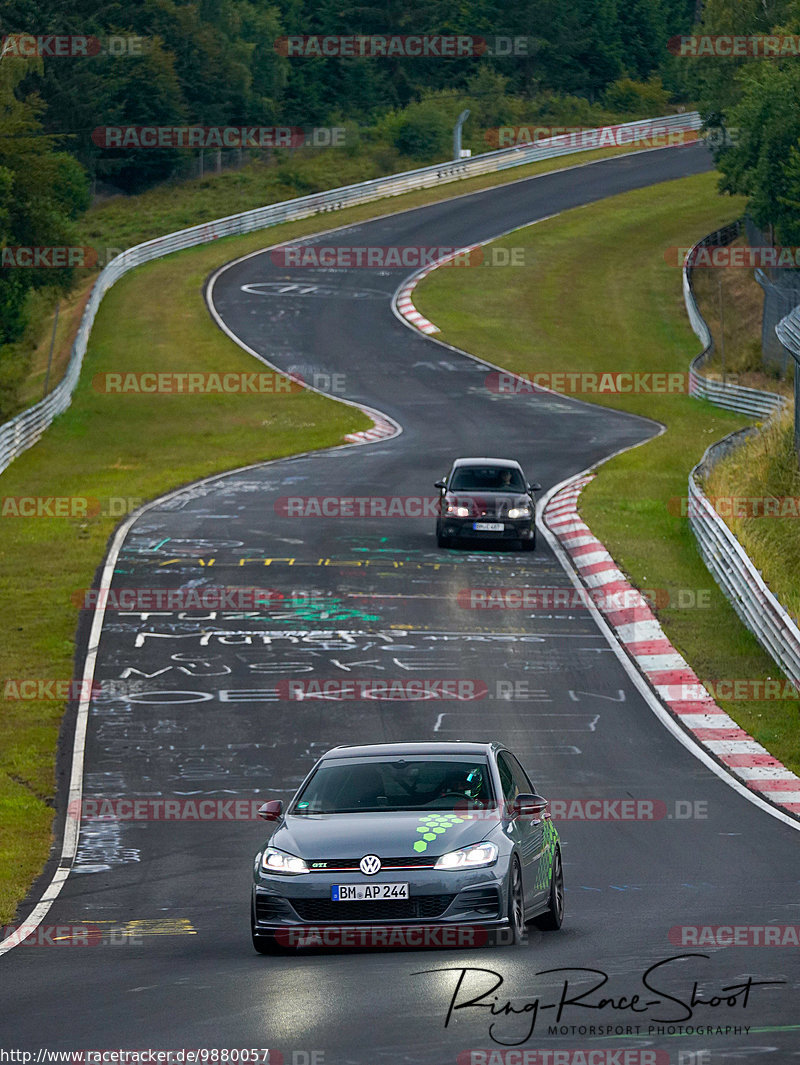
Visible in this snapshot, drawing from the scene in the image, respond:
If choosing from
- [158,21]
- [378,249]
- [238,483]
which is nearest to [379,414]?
[238,483]

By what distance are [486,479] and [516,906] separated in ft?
71.8

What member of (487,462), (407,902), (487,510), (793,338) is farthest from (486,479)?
(407,902)

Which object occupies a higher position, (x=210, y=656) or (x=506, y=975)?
(x=506, y=975)

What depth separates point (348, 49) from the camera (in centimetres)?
11025

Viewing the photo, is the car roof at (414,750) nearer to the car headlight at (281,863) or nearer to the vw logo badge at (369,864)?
the car headlight at (281,863)

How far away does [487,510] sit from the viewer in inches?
1241

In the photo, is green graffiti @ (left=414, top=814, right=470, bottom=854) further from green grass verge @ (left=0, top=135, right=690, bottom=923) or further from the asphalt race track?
green grass verge @ (left=0, top=135, right=690, bottom=923)

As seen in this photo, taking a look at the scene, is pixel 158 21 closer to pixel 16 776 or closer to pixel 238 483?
pixel 238 483

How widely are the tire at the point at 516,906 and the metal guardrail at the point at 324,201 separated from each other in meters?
39.2

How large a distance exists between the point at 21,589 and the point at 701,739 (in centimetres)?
1328

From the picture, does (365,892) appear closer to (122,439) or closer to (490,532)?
(490,532)

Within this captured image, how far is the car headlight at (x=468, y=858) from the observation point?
1069 cm

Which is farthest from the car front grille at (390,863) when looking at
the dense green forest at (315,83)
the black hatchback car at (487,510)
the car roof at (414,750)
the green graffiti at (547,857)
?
the dense green forest at (315,83)

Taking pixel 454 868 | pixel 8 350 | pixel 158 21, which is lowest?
pixel 8 350
